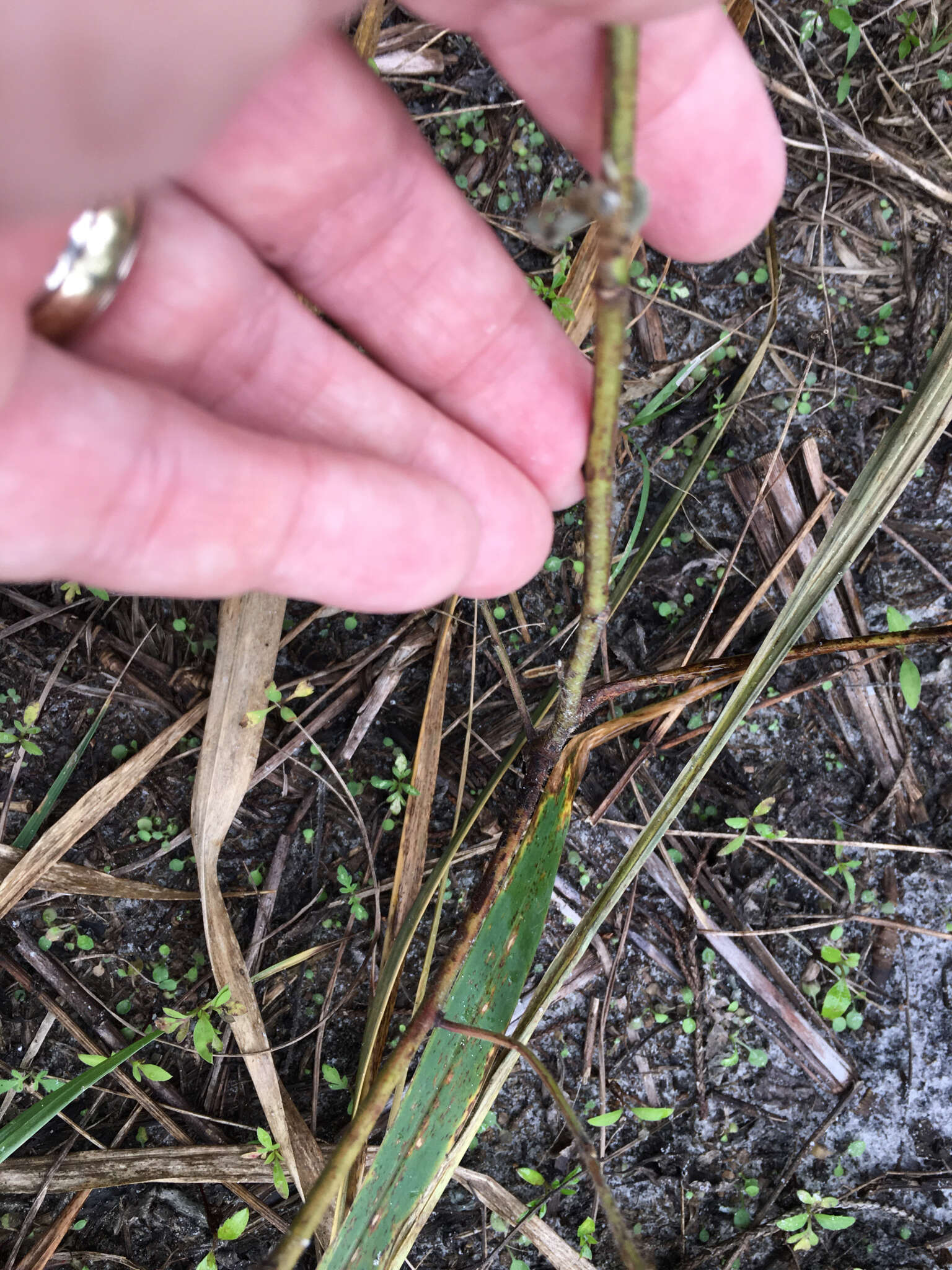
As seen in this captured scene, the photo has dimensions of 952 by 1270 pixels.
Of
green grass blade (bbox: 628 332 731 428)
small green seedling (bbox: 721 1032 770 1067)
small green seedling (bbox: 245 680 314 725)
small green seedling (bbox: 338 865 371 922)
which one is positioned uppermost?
green grass blade (bbox: 628 332 731 428)

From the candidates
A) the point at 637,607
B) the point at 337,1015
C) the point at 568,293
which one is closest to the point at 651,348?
the point at 568,293

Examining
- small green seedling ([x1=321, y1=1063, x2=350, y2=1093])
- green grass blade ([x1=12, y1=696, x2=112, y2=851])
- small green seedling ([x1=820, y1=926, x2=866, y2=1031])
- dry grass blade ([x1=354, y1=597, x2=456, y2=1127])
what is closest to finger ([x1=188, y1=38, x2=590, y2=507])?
dry grass blade ([x1=354, y1=597, x2=456, y2=1127])

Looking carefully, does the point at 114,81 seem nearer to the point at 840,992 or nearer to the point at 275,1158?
the point at 275,1158

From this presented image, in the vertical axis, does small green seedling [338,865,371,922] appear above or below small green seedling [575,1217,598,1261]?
above

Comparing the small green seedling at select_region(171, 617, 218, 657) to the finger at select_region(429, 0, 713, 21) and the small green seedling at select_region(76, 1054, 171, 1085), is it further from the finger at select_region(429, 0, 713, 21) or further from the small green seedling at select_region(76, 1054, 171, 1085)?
the finger at select_region(429, 0, 713, 21)

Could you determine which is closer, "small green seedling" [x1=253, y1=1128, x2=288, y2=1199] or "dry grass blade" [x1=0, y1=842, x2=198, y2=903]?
"small green seedling" [x1=253, y1=1128, x2=288, y2=1199]

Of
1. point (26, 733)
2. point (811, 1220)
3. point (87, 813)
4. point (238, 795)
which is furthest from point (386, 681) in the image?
point (811, 1220)
